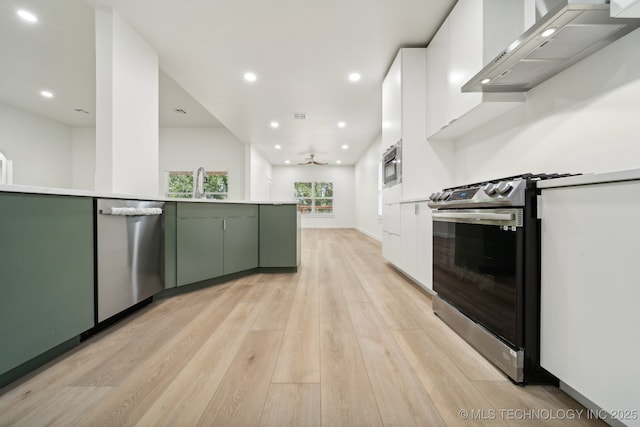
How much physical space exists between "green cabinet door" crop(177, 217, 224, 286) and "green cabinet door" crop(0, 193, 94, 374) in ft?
2.62

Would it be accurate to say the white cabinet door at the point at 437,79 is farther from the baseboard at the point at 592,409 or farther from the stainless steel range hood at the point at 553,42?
the baseboard at the point at 592,409

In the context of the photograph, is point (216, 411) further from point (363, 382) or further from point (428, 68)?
point (428, 68)

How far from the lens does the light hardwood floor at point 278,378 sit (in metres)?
0.90

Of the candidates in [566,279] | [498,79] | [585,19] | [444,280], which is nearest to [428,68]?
[498,79]

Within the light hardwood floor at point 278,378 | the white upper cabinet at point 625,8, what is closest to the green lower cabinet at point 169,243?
the light hardwood floor at point 278,378

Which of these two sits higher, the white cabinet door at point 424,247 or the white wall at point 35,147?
the white wall at point 35,147

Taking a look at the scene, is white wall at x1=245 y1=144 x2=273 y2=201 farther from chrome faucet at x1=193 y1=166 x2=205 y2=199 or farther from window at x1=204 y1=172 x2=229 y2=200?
chrome faucet at x1=193 y1=166 x2=205 y2=199

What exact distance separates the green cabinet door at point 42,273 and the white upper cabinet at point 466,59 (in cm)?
273

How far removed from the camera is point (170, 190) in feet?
23.0

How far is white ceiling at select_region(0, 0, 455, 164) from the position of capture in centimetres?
227

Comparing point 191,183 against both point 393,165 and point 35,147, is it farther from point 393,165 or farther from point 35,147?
point 393,165

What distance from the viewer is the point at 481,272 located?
4.31ft

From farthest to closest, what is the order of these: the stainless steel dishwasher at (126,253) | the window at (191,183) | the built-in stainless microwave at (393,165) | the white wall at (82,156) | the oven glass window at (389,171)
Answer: the window at (191,183), the white wall at (82,156), the oven glass window at (389,171), the built-in stainless microwave at (393,165), the stainless steel dishwasher at (126,253)

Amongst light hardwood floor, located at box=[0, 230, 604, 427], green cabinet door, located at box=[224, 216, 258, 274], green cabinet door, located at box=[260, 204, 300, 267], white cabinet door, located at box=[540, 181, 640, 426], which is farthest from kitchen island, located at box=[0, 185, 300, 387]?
white cabinet door, located at box=[540, 181, 640, 426]
